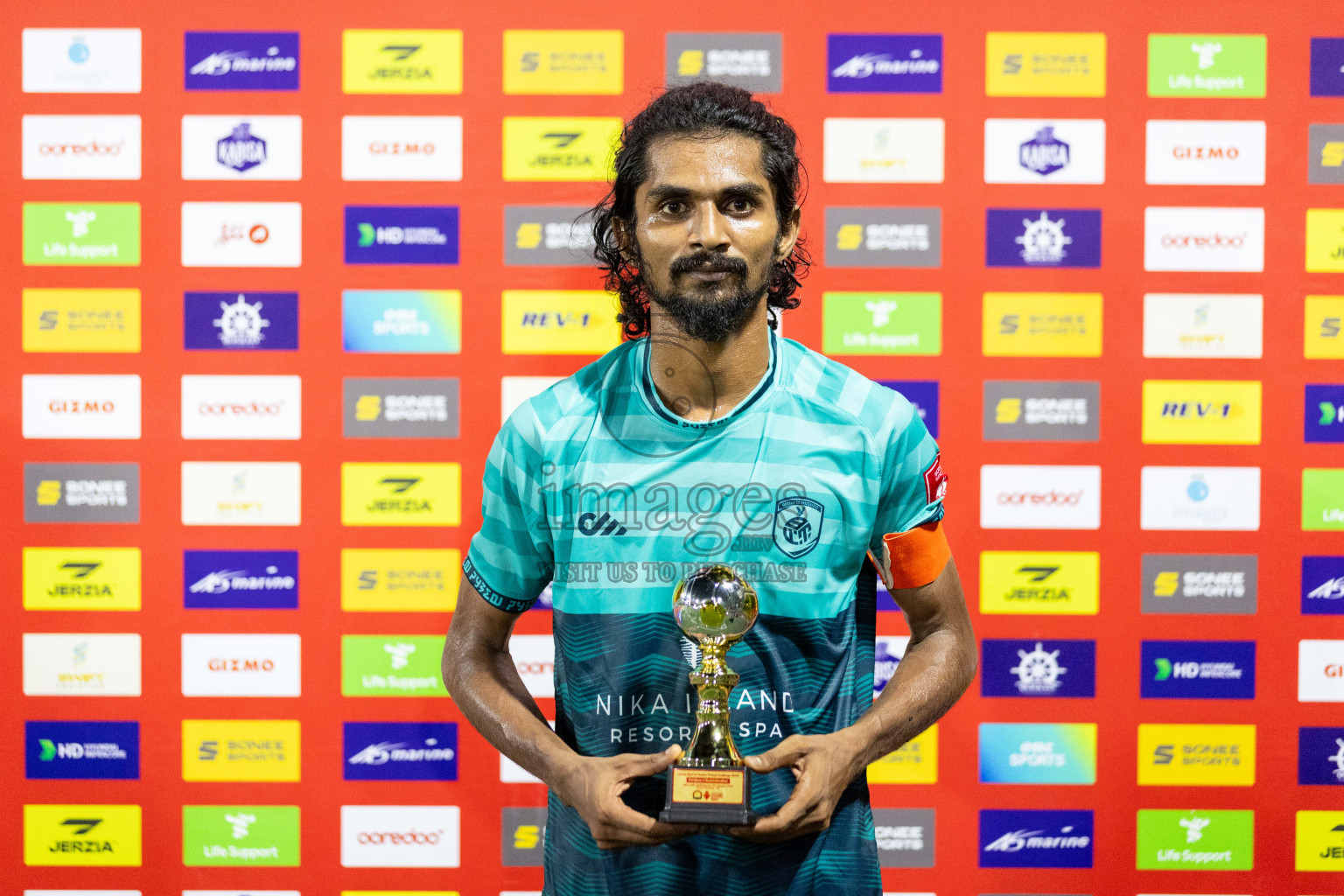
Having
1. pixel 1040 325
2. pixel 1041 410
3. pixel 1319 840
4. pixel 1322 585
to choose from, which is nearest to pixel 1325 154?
pixel 1040 325

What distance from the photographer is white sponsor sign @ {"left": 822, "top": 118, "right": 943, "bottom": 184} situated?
210 centimetres

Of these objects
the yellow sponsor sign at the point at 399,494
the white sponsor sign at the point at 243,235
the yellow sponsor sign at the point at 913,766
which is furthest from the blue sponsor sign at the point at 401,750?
the white sponsor sign at the point at 243,235

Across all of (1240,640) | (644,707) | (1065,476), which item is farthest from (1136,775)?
(644,707)

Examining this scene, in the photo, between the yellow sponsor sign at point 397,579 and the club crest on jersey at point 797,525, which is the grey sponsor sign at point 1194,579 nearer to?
the club crest on jersey at point 797,525

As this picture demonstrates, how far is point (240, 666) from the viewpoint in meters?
2.15

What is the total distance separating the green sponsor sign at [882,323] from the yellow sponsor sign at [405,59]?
3.24 ft

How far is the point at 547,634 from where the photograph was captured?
6.96 ft

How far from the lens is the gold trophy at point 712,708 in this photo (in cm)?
102

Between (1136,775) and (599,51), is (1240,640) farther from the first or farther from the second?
(599,51)

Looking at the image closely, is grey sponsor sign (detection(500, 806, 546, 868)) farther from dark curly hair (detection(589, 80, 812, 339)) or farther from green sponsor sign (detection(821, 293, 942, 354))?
dark curly hair (detection(589, 80, 812, 339))

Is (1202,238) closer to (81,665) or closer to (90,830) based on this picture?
(81,665)

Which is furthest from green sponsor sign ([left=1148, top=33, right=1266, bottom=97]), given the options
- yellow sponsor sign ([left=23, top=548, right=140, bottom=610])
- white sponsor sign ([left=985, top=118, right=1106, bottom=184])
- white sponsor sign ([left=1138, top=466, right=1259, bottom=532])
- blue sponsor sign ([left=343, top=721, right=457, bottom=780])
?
yellow sponsor sign ([left=23, top=548, right=140, bottom=610])

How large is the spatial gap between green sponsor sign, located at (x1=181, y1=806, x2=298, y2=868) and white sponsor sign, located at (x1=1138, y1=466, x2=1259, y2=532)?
209cm

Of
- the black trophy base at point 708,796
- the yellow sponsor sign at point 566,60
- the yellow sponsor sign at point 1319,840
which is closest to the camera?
the black trophy base at point 708,796
